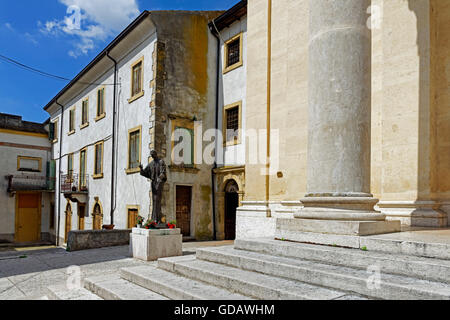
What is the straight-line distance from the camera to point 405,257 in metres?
3.96

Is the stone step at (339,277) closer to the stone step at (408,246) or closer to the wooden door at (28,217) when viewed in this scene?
the stone step at (408,246)

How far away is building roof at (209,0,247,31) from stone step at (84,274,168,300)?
464 inches

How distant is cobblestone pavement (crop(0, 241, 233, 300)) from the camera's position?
5.56m

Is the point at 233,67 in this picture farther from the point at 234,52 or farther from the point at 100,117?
the point at 100,117

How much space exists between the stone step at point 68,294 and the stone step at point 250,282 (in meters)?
1.11

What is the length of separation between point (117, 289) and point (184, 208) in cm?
1057

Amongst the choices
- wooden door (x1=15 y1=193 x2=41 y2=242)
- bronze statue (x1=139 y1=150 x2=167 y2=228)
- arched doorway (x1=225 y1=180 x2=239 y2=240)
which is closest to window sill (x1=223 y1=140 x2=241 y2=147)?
arched doorway (x1=225 y1=180 x2=239 y2=240)

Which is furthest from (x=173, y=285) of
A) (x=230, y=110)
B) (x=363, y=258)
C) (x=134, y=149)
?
(x=134, y=149)

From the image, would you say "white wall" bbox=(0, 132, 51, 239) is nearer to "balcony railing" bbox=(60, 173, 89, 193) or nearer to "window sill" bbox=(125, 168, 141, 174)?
"balcony railing" bbox=(60, 173, 89, 193)

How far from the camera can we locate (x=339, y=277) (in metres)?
3.63

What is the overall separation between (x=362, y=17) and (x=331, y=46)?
2.03 feet

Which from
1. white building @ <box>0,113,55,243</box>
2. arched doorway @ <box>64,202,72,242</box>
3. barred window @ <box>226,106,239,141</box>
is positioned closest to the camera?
barred window @ <box>226,106,239,141</box>

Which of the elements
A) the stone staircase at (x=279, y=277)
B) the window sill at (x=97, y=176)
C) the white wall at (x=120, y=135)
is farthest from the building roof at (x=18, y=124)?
the stone staircase at (x=279, y=277)

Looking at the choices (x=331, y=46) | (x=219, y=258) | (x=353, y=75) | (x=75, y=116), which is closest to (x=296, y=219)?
(x=219, y=258)
